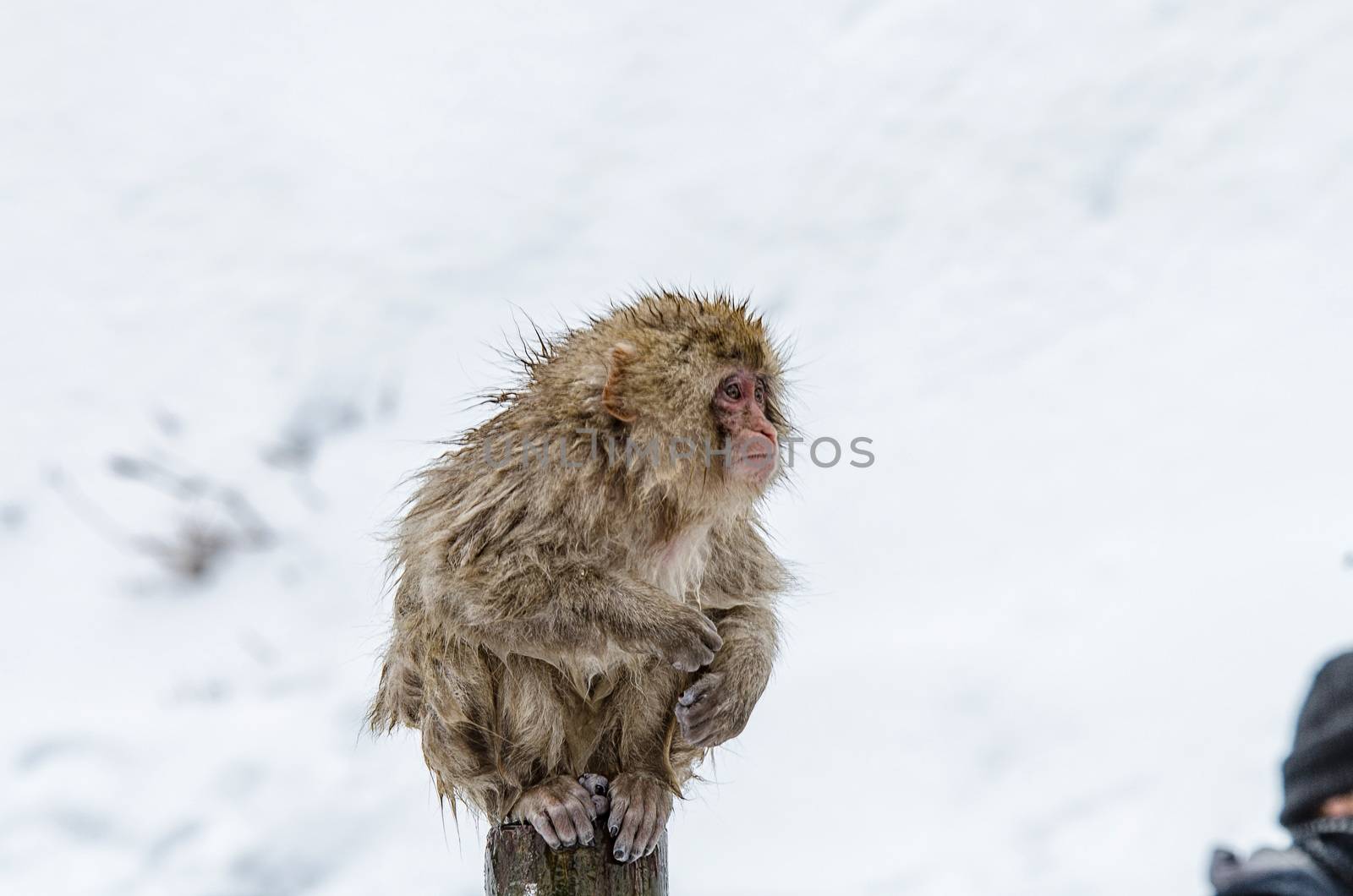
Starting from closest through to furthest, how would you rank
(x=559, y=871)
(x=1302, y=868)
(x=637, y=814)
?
(x=1302, y=868) < (x=559, y=871) < (x=637, y=814)

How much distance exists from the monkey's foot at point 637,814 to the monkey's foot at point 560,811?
62 millimetres

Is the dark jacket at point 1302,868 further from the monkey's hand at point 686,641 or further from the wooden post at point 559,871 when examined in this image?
the wooden post at point 559,871

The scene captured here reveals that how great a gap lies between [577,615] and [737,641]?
Result: 588 millimetres

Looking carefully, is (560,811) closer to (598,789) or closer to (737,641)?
(598,789)

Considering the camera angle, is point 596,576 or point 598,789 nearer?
point 596,576

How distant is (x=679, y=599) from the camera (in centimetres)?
373

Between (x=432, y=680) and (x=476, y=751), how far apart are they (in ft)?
0.77

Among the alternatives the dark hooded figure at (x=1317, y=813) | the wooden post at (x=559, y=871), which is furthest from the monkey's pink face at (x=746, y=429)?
the dark hooded figure at (x=1317, y=813)

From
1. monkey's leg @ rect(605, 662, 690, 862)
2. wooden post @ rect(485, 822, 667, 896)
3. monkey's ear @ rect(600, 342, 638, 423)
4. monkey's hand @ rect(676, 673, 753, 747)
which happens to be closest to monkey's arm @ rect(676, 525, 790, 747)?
monkey's hand @ rect(676, 673, 753, 747)

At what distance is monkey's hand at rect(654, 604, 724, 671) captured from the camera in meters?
3.46

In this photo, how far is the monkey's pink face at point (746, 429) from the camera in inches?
139

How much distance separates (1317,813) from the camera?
2.17 m

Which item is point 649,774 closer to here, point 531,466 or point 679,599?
point 679,599

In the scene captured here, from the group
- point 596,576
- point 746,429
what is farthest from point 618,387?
point 596,576
